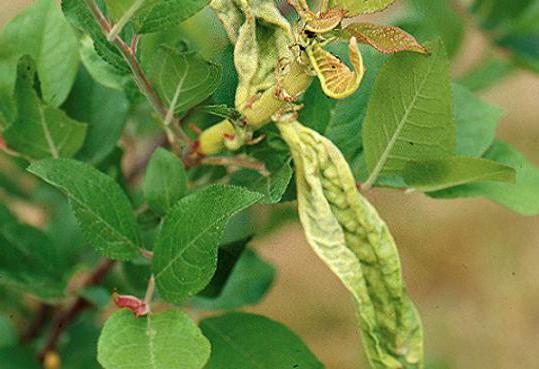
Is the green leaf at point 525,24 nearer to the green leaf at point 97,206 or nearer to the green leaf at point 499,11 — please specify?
the green leaf at point 499,11

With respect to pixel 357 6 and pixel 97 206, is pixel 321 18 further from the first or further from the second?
pixel 97 206

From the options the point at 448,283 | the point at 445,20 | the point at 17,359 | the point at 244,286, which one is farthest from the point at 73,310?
the point at 448,283

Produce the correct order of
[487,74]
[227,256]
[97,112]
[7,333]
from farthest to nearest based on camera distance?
[487,74] < [7,333] < [97,112] < [227,256]

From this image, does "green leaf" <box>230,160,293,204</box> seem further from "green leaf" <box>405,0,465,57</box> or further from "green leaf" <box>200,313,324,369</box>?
"green leaf" <box>405,0,465,57</box>

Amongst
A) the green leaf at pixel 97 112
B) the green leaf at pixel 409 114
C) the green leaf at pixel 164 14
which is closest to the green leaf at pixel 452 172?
the green leaf at pixel 409 114

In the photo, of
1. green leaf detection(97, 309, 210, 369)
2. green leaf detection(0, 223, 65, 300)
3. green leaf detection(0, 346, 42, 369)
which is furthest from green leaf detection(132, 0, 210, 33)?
green leaf detection(0, 346, 42, 369)
